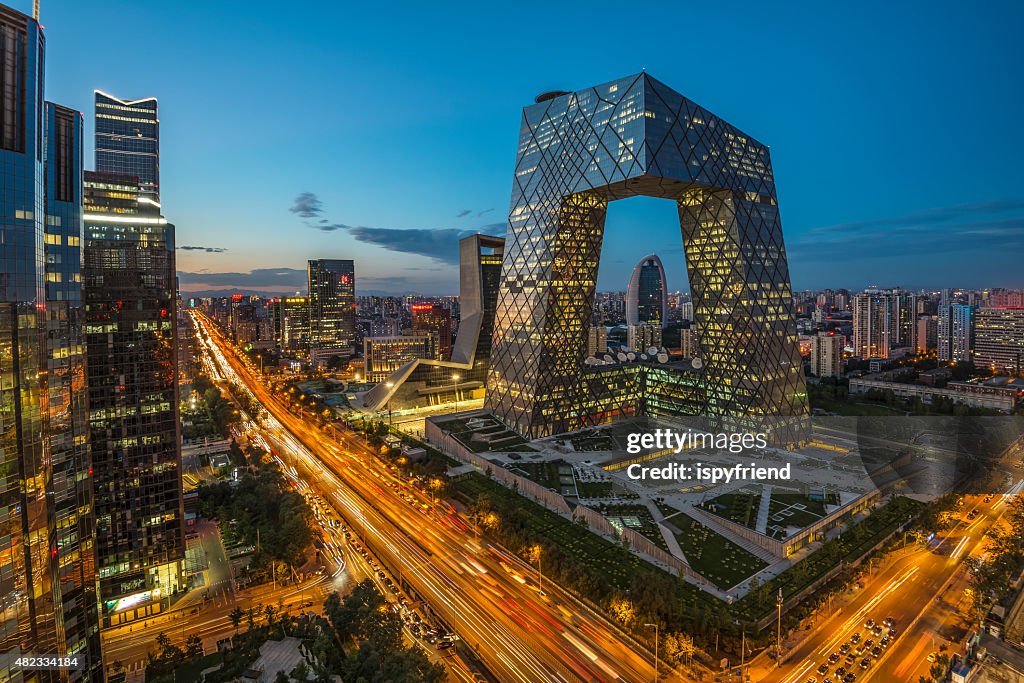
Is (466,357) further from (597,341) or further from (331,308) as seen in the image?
(331,308)

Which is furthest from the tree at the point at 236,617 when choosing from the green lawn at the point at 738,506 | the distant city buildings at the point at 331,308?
the distant city buildings at the point at 331,308

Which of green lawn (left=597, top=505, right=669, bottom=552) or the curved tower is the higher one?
the curved tower

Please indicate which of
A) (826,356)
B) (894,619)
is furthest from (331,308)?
(894,619)

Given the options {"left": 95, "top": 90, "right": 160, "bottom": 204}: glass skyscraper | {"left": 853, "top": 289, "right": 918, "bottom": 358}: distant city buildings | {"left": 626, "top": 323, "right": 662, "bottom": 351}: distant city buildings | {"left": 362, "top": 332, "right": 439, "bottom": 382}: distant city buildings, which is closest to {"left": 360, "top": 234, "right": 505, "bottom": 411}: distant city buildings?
{"left": 362, "top": 332, "right": 439, "bottom": 382}: distant city buildings

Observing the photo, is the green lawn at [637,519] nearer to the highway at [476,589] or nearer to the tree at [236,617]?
the highway at [476,589]

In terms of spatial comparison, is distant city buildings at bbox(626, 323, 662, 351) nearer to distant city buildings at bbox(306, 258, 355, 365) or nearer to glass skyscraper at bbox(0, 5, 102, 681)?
distant city buildings at bbox(306, 258, 355, 365)
